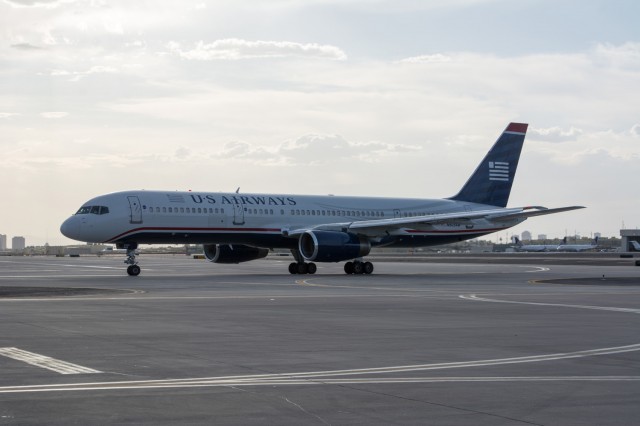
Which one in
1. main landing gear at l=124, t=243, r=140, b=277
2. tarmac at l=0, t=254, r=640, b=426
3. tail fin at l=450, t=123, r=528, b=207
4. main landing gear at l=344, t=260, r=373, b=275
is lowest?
tarmac at l=0, t=254, r=640, b=426

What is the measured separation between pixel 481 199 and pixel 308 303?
118ft

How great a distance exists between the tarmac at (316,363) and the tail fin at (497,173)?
3402 cm

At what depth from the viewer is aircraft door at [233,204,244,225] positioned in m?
47.8

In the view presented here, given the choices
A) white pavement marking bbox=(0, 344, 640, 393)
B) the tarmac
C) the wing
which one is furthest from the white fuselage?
A: white pavement marking bbox=(0, 344, 640, 393)

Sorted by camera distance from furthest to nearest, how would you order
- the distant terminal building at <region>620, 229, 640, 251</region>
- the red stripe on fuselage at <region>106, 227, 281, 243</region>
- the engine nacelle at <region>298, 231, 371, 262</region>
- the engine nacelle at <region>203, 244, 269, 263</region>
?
1. the distant terminal building at <region>620, 229, 640, 251</region>
2. the engine nacelle at <region>203, 244, 269, 263</region>
3. the engine nacelle at <region>298, 231, 371, 262</region>
4. the red stripe on fuselage at <region>106, 227, 281, 243</region>

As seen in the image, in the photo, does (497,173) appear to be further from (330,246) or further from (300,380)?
(300,380)

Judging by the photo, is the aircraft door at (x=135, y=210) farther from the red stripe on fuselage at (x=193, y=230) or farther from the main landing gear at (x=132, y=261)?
the main landing gear at (x=132, y=261)

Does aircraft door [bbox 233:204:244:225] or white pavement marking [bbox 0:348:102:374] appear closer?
white pavement marking [bbox 0:348:102:374]

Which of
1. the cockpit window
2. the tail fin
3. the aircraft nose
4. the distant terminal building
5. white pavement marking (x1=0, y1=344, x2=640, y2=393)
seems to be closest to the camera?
white pavement marking (x1=0, y1=344, x2=640, y2=393)

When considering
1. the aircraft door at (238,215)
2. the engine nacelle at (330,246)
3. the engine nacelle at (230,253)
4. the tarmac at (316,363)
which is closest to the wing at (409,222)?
the engine nacelle at (330,246)

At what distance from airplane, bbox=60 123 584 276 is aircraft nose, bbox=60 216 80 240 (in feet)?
0.16

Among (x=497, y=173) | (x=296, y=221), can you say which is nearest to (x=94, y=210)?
(x=296, y=221)

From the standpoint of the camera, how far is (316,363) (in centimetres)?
1279

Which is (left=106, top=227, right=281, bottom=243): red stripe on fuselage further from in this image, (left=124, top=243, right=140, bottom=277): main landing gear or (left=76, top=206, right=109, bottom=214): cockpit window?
(left=76, top=206, right=109, bottom=214): cockpit window
